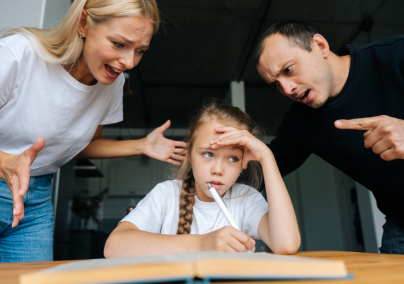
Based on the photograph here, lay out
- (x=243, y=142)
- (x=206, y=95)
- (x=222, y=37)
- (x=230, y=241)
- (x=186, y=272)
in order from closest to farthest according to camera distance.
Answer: (x=186, y=272), (x=230, y=241), (x=243, y=142), (x=222, y=37), (x=206, y=95)

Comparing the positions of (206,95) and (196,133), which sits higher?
(206,95)

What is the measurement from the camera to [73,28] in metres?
1.00

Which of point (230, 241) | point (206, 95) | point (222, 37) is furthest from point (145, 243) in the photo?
point (206, 95)

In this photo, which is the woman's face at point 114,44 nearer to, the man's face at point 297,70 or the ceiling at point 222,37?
the man's face at point 297,70

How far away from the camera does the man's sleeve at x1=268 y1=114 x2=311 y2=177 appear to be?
1345 millimetres

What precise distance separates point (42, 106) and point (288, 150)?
1032 millimetres

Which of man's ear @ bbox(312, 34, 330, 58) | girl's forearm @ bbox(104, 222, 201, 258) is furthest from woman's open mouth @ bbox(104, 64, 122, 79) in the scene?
man's ear @ bbox(312, 34, 330, 58)

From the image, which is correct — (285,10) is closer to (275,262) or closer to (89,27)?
(89,27)

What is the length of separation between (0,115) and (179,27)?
230cm

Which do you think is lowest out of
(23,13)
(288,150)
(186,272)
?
(186,272)

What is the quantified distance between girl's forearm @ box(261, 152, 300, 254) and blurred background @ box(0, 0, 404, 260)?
0.60 m

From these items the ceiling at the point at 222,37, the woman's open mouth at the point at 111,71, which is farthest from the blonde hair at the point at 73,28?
the ceiling at the point at 222,37

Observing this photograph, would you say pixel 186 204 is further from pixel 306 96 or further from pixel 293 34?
pixel 293 34

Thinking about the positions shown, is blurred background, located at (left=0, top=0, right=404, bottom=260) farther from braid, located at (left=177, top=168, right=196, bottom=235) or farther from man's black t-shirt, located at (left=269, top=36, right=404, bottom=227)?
man's black t-shirt, located at (left=269, top=36, right=404, bottom=227)
